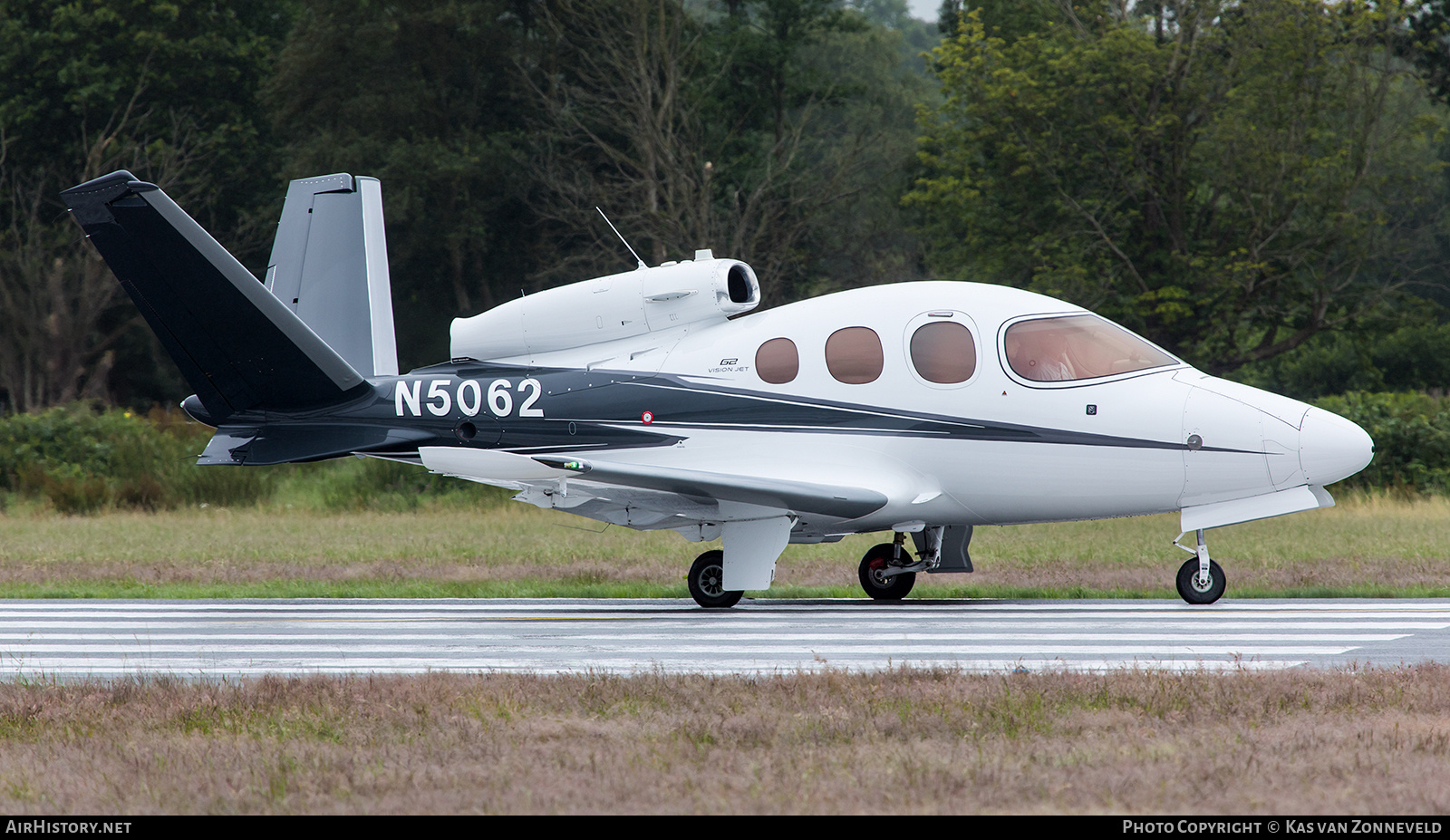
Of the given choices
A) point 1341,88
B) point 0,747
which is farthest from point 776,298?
point 0,747

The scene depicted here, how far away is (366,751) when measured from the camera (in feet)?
22.0

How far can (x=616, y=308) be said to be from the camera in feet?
49.5

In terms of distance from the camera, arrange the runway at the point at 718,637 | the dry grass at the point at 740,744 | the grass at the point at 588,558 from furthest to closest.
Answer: the grass at the point at 588,558, the runway at the point at 718,637, the dry grass at the point at 740,744

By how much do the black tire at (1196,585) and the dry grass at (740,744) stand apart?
188 inches

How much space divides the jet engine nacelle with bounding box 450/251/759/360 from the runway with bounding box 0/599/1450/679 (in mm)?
2841

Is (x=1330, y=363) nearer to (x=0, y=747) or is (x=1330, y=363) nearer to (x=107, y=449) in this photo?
(x=107, y=449)

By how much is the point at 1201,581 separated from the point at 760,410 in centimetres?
444

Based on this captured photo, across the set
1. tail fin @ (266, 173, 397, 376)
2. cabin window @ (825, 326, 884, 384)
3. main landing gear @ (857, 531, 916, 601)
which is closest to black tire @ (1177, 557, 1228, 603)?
main landing gear @ (857, 531, 916, 601)

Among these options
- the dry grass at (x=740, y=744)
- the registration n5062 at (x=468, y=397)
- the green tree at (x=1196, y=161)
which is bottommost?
the dry grass at (x=740, y=744)

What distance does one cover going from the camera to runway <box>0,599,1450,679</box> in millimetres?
9617

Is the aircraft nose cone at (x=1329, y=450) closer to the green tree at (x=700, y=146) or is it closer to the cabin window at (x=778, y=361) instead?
the cabin window at (x=778, y=361)

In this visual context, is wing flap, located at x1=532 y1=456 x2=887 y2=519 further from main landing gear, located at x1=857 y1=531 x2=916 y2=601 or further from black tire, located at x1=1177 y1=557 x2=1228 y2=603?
black tire, located at x1=1177 y1=557 x2=1228 y2=603

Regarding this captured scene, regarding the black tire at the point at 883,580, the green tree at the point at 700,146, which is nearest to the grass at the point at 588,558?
the black tire at the point at 883,580

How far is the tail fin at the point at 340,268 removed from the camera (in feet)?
57.4
